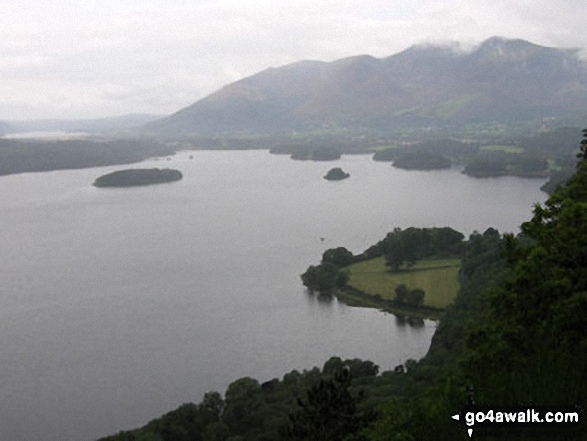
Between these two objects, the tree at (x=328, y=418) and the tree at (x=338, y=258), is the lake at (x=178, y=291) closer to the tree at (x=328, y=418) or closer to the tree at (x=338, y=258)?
the tree at (x=338, y=258)

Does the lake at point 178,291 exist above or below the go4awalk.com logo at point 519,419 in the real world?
below

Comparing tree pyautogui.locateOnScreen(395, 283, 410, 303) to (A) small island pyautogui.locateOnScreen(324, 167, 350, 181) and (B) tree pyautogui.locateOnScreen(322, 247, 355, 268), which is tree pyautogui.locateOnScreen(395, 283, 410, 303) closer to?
(B) tree pyautogui.locateOnScreen(322, 247, 355, 268)

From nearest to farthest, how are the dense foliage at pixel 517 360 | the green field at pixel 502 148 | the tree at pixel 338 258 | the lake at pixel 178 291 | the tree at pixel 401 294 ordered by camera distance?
1. the dense foliage at pixel 517 360
2. the lake at pixel 178 291
3. the tree at pixel 401 294
4. the tree at pixel 338 258
5. the green field at pixel 502 148

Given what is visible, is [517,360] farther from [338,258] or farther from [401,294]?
[338,258]

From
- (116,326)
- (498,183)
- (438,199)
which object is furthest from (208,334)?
(498,183)

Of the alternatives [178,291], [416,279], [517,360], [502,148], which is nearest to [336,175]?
[502,148]

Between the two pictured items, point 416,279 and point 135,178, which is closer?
point 416,279

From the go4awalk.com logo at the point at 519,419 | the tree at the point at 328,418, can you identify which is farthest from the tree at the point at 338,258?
the go4awalk.com logo at the point at 519,419
